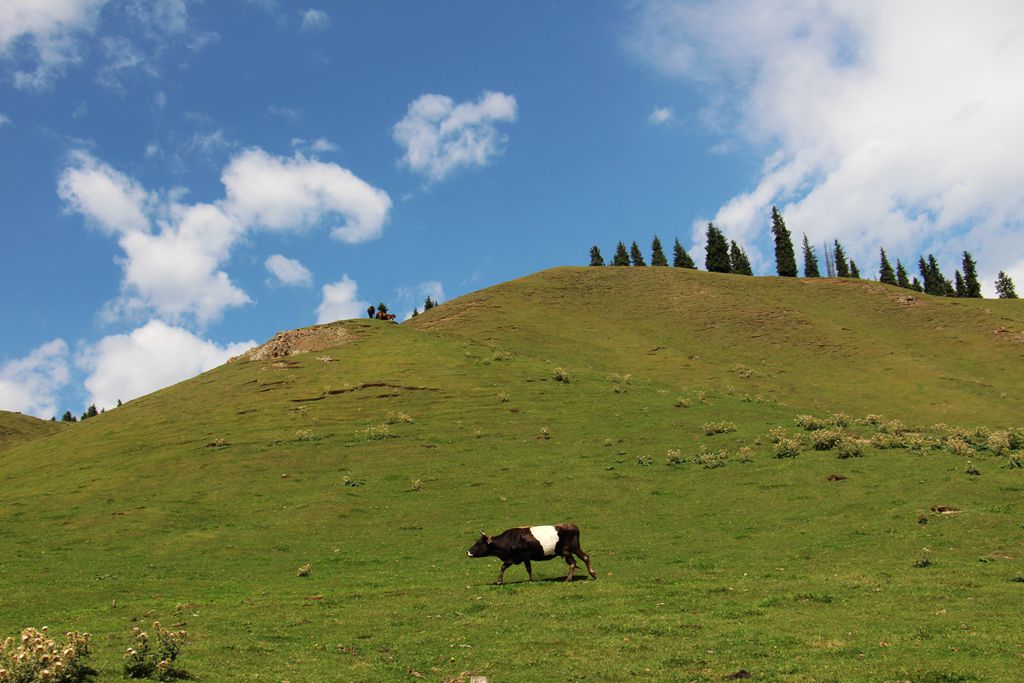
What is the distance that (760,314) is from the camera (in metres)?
115

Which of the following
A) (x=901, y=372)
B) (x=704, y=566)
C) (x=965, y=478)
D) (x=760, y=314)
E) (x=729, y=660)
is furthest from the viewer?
(x=760, y=314)

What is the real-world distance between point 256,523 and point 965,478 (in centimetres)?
3571

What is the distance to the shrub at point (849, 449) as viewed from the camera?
43.0 meters

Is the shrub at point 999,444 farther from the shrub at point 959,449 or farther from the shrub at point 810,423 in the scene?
the shrub at point 810,423

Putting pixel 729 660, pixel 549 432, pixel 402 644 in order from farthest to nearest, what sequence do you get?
1. pixel 549 432
2. pixel 402 644
3. pixel 729 660

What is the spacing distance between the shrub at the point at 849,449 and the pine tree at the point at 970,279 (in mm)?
170618

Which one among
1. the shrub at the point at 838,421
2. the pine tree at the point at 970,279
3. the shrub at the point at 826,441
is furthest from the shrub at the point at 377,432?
the pine tree at the point at 970,279

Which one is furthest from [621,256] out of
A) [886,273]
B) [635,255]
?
[886,273]

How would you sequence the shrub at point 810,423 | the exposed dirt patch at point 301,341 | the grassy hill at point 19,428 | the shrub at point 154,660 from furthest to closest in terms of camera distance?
1. the grassy hill at point 19,428
2. the exposed dirt patch at point 301,341
3. the shrub at point 810,423
4. the shrub at point 154,660


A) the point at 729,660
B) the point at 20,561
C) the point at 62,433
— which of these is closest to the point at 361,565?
the point at 20,561

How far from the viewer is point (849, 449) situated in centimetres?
4319

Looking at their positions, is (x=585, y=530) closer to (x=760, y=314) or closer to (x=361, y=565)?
(x=361, y=565)

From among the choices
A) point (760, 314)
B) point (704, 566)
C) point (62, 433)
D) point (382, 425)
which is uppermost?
point (760, 314)

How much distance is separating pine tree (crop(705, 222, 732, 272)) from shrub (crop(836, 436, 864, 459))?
125 meters
